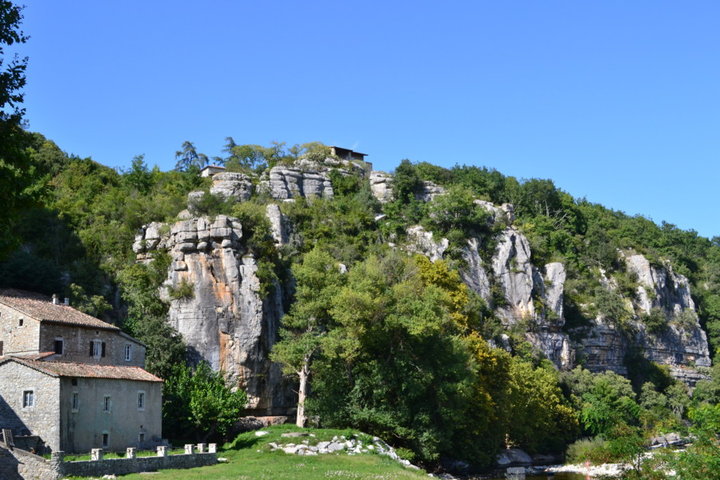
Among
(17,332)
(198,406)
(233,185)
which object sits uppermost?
(233,185)

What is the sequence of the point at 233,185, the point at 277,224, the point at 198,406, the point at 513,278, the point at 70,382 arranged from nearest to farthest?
the point at 70,382
the point at 198,406
the point at 277,224
the point at 233,185
the point at 513,278

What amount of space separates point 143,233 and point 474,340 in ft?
95.9

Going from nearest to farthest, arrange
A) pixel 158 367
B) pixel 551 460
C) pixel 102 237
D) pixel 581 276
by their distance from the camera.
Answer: pixel 158 367 → pixel 102 237 → pixel 551 460 → pixel 581 276

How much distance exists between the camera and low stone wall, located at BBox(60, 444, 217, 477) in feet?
121

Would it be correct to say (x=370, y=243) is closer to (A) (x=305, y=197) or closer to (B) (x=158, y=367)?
(A) (x=305, y=197)

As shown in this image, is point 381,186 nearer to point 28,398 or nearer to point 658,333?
point 658,333

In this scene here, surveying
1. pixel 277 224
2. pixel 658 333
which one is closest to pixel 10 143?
pixel 277 224

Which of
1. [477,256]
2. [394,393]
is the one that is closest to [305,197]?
[477,256]

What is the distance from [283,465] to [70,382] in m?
13.2

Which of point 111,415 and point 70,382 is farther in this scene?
point 111,415

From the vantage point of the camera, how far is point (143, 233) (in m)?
65.2

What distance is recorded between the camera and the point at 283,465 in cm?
4141

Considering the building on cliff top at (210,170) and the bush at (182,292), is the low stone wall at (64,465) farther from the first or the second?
the building on cliff top at (210,170)

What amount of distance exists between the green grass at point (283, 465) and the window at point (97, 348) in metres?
10.3
